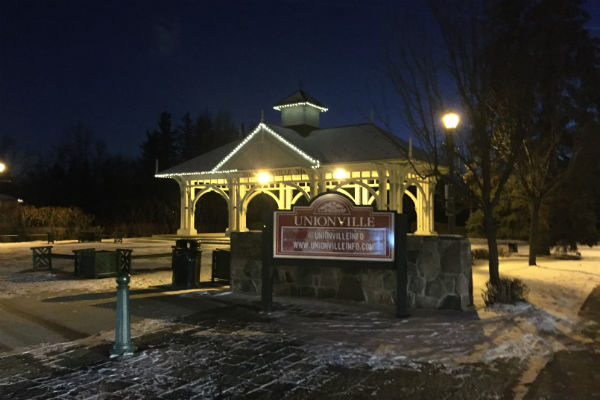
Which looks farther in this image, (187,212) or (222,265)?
(187,212)

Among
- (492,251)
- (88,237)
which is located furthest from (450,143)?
(88,237)

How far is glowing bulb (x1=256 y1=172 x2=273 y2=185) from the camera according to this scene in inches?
1178

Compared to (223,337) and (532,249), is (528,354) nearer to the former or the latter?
(223,337)

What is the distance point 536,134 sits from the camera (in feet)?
59.7

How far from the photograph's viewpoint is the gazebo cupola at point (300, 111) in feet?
112

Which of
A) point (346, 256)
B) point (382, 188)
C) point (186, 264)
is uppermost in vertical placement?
point (382, 188)

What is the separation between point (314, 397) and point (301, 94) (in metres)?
31.4

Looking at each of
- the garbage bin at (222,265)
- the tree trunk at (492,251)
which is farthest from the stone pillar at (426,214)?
the tree trunk at (492,251)

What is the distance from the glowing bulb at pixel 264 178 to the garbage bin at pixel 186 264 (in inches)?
730

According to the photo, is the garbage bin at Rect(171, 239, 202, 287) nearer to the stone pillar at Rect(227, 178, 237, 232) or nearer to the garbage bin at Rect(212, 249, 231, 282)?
the garbage bin at Rect(212, 249, 231, 282)

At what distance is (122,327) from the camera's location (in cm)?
604

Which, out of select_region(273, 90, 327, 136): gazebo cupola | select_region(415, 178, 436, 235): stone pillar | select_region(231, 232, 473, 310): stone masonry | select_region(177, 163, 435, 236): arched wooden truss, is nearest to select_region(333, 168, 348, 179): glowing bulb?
select_region(177, 163, 435, 236): arched wooden truss

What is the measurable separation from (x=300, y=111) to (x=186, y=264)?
24.4m

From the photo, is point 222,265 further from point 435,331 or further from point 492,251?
point 435,331
